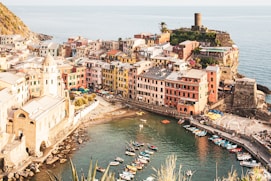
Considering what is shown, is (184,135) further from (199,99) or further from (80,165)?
(80,165)

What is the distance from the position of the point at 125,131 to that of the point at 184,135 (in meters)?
7.02

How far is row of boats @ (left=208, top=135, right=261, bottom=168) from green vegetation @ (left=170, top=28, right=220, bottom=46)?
110 ft

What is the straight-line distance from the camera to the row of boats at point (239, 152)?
3931 cm

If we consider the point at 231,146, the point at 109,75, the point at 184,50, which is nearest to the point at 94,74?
the point at 109,75

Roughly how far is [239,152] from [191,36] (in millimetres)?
40419

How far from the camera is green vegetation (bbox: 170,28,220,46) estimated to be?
77062mm

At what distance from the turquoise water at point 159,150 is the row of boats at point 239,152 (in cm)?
55

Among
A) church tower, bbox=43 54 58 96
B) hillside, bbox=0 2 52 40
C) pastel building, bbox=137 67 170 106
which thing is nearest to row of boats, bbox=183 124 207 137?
pastel building, bbox=137 67 170 106

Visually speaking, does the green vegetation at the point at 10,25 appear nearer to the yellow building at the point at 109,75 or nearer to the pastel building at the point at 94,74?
the pastel building at the point at 94,74

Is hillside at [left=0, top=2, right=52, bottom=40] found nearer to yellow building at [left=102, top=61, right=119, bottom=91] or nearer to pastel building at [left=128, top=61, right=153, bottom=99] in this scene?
yellow building at [left=102, top=61, right=119, bottom=91]

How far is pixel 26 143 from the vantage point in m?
39.8

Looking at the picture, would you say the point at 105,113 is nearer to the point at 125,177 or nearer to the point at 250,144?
the point at 125,177

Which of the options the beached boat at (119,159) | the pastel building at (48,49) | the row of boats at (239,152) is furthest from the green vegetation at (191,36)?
the beached boat at (119,159)

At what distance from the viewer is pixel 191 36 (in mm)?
78938
